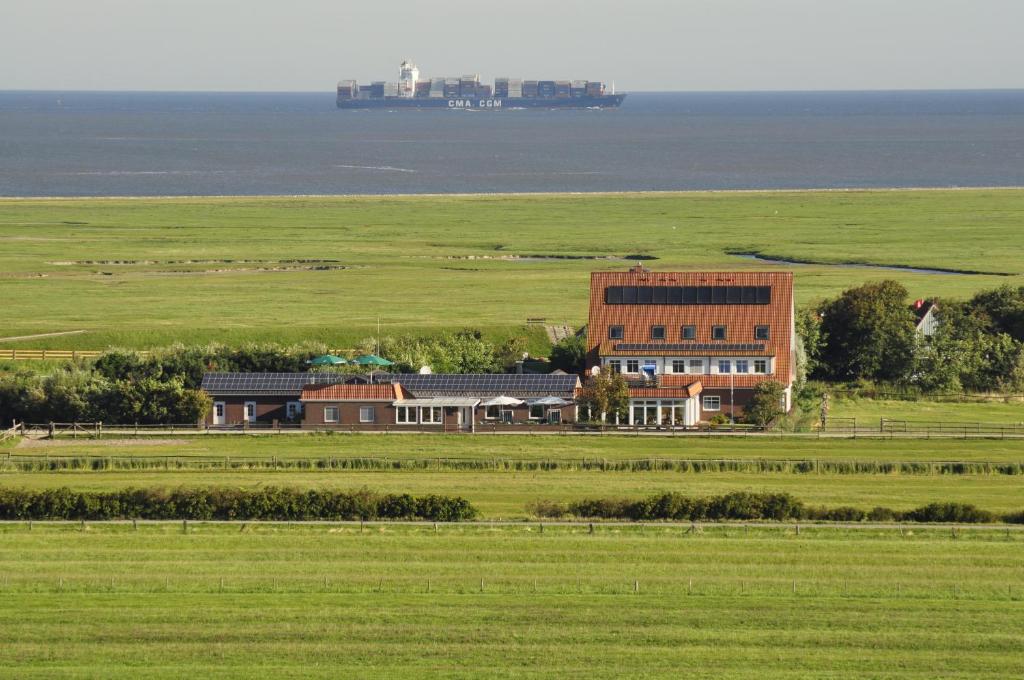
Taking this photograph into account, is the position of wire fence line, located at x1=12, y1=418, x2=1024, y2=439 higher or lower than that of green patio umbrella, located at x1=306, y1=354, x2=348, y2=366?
lower

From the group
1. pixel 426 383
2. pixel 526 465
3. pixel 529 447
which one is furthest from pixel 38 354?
pixel 526 465

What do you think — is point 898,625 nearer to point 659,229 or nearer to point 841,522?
point 841,522

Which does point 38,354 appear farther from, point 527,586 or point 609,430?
point 527,586

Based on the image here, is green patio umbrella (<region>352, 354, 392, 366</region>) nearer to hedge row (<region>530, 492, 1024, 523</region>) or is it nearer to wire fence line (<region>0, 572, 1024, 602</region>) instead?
hedge row (<region>530, 492, 1024, 523</region>)

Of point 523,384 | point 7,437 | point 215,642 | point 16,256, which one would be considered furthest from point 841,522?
point 16,256

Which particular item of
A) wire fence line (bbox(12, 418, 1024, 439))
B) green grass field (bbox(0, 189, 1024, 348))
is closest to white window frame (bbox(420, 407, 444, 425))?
wire fence line (bbox(12, 418, 1024, 439))

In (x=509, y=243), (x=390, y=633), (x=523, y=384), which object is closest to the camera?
(x=390, y=633)
